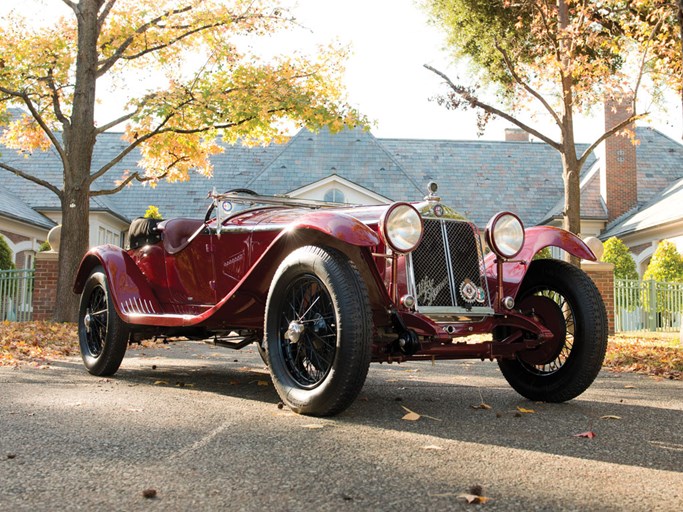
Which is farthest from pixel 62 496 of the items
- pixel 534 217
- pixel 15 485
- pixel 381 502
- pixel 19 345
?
pixel 534 217

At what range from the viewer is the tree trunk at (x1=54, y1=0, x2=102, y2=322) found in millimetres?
12844

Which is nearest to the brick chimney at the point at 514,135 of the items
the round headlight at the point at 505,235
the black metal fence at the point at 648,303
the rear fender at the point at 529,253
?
the black metal fence at the point at 648,303

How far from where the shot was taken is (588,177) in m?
27.8

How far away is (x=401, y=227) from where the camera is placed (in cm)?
412

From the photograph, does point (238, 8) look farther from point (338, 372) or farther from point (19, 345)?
point (338, 372)

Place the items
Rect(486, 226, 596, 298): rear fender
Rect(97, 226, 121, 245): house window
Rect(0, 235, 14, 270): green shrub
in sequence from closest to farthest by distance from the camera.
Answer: Rect(486, 226, 596, 298): rear fender, Rect(0, 235, 14, 270): green shrub, Rect(97, 226, 121, 245): house window

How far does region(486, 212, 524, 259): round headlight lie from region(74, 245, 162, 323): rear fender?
2757 millimetres

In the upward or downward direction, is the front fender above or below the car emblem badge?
above

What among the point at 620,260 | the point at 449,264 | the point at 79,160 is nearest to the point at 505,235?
the point at 449,264

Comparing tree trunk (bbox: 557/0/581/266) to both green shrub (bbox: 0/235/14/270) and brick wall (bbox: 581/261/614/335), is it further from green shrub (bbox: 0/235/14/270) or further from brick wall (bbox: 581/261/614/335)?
green shrub (bbox: 0/235/14/270)

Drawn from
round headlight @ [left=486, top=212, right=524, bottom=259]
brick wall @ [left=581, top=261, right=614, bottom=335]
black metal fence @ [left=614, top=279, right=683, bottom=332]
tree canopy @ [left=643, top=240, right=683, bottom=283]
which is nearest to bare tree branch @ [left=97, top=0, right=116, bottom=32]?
brick wall @ [left=581, top=261, right=614, bottom=335]

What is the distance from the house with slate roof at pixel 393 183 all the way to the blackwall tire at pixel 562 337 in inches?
735

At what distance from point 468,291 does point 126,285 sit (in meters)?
2.91

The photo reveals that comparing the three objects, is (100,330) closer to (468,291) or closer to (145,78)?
(468,291)
